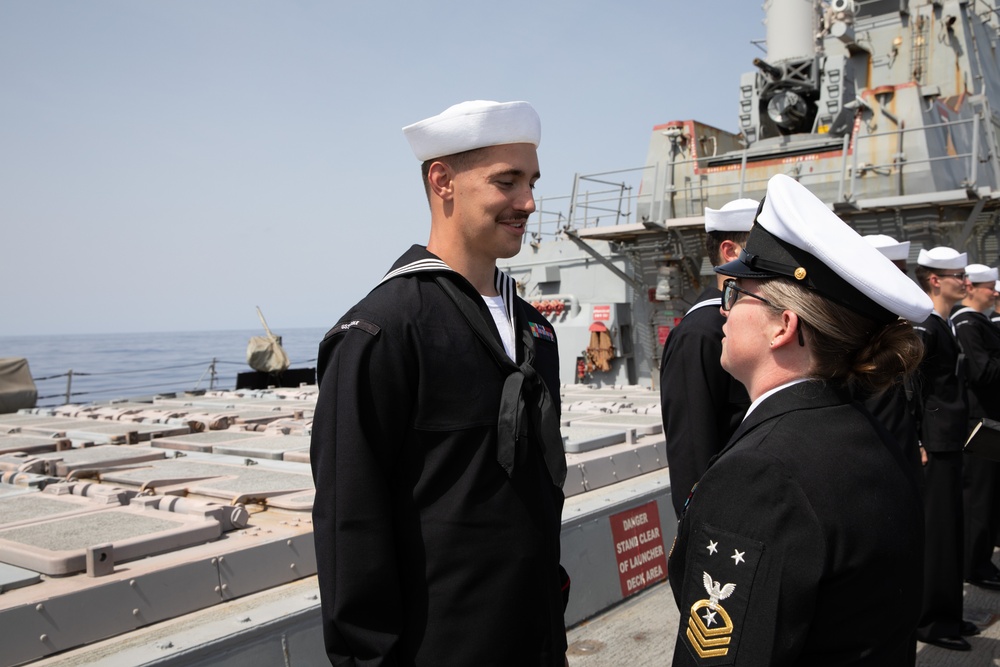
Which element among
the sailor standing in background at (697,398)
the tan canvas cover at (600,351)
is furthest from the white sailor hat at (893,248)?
the tan canvas cover at (600,351)

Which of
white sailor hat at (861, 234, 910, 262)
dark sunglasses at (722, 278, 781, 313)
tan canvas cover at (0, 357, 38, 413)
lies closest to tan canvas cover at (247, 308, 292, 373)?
tan canvas cover at (0, 357, 38, 413)

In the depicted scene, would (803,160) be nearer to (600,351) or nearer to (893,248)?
(600,351)

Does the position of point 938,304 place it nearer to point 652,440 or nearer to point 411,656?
point 652,440

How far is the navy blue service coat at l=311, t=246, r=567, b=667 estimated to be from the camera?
5.74 feet

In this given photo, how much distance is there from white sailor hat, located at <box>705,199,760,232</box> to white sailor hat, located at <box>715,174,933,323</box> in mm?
1536

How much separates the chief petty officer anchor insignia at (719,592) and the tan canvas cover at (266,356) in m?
11.0

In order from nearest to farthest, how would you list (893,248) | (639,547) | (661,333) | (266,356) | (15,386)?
(893,248) < (639,547) < (15,386) < (266,356) < (661,333)

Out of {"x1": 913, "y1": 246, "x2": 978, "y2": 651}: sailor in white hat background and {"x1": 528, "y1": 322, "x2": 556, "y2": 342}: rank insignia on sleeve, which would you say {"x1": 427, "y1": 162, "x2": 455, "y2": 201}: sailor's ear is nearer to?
{"x1": 528, "y1": 322, "x2": 556, "y2": 342}: rank insignia on sleeve

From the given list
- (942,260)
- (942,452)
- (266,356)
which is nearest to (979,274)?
(942,260)

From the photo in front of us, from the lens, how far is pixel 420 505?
184 cm

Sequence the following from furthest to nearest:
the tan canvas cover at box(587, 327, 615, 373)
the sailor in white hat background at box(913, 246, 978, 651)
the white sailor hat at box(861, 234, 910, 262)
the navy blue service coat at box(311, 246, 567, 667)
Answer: the tan canvas cover at box(587, 327, 615, 373) → the sailor in white hat background at box(913, 246, 978, 651) → the white sailor hat at box(861, 234, 910, 262) → the navy blue service coat at box(311, 246, 567, 667)

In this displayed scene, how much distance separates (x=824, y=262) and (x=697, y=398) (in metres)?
1.53

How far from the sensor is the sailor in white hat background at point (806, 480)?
1.36 m

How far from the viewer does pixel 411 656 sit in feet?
5.92
